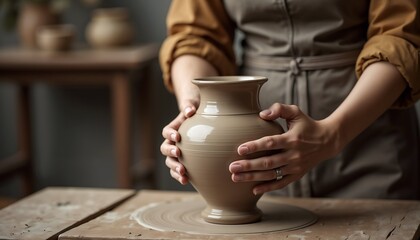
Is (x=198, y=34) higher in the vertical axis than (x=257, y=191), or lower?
higher

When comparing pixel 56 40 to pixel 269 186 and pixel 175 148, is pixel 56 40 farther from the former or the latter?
pixel 269 186

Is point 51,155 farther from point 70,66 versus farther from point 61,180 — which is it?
point 70,66

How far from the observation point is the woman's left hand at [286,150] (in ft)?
4.83

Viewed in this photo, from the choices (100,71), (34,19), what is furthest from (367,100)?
(34,19)

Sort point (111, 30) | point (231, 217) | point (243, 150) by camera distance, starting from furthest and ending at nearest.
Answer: point (111, 30)
point (231, 217)
point (243, 150)

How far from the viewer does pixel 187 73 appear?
1.88 meters

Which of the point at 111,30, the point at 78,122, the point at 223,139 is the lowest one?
the point at 78,122

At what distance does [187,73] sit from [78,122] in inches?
91.4

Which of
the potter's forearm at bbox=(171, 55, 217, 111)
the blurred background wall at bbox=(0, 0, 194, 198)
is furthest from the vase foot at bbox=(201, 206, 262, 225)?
→ the blurred background wall at bbox=(0, 0, 194, 198)

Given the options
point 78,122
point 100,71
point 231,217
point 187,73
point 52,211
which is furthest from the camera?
point 78,122

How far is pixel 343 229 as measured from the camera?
1.50m

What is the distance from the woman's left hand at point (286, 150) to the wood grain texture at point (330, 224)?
111mm

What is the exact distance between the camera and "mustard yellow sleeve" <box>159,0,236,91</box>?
76.4 inches

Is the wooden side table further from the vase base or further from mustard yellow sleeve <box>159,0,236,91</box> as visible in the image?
the vase base
